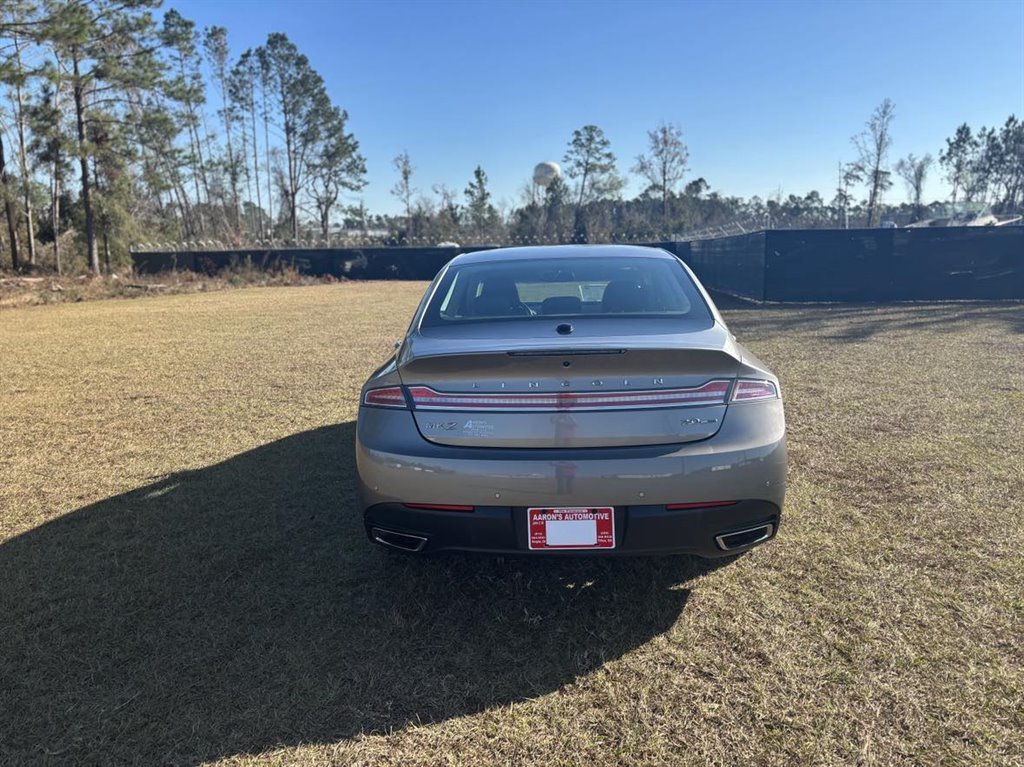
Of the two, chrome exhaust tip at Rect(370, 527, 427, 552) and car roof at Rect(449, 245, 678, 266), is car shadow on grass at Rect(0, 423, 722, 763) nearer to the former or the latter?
chrome exhaust tip at Rect(370, 527, 427, 552)

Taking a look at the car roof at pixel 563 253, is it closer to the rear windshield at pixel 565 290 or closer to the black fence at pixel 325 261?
the rear windshield at pixel 565 290

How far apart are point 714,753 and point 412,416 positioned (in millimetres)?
1462

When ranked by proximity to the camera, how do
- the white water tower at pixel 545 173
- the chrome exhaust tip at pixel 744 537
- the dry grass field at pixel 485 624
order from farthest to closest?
1. the white water tower at pixel 545 173
2. the chrome exhaust tip at pixel 744 537
3. the dry grass field at pixel 485 624

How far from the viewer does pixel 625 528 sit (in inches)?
87.4

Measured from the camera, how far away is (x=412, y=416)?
2.35 meters

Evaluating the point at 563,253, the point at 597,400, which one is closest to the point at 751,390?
the point at 597,400

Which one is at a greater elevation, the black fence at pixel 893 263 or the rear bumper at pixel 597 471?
the black fence at pixel 893 263

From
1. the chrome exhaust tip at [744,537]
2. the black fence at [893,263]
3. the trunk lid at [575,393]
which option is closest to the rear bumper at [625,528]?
the chrome exhaust tip at [744,537]

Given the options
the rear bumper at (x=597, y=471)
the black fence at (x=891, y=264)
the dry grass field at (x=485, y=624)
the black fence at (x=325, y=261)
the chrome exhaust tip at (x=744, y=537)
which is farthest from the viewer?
the black fence at (x=325, y=261)

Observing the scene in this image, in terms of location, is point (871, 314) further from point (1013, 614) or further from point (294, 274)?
point (294, 274)

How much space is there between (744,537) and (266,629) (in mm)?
1905

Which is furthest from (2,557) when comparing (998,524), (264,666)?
(998,524)

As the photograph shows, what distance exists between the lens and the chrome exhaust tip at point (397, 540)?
7.75 ft

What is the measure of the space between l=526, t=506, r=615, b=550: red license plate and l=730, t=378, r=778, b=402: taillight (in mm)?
639
